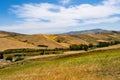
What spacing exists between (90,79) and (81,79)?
66 centimetres

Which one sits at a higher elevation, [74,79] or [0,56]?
[74,79]

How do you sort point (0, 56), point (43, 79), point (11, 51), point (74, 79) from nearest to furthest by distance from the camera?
1. point (74, 79)
2. point (43, 79)
3. point (0, 56)
4. point (11, 51)

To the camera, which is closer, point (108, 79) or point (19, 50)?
point (108, 79)

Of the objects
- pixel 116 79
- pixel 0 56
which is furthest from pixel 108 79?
pixel 0 56

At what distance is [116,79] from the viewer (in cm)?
1731

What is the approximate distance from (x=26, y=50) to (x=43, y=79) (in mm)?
173208

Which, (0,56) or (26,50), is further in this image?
(26,50)

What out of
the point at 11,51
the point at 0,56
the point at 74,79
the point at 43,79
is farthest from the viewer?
the point at 11,51

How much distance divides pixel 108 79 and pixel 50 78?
3951 mm

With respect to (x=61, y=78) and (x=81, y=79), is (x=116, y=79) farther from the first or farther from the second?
(x=61, y=78)

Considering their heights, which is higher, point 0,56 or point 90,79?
point 90,79

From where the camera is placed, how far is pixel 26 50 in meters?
188

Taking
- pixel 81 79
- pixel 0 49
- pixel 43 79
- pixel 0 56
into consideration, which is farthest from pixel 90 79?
pixel 0 49

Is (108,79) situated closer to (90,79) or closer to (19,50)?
(90,79)
